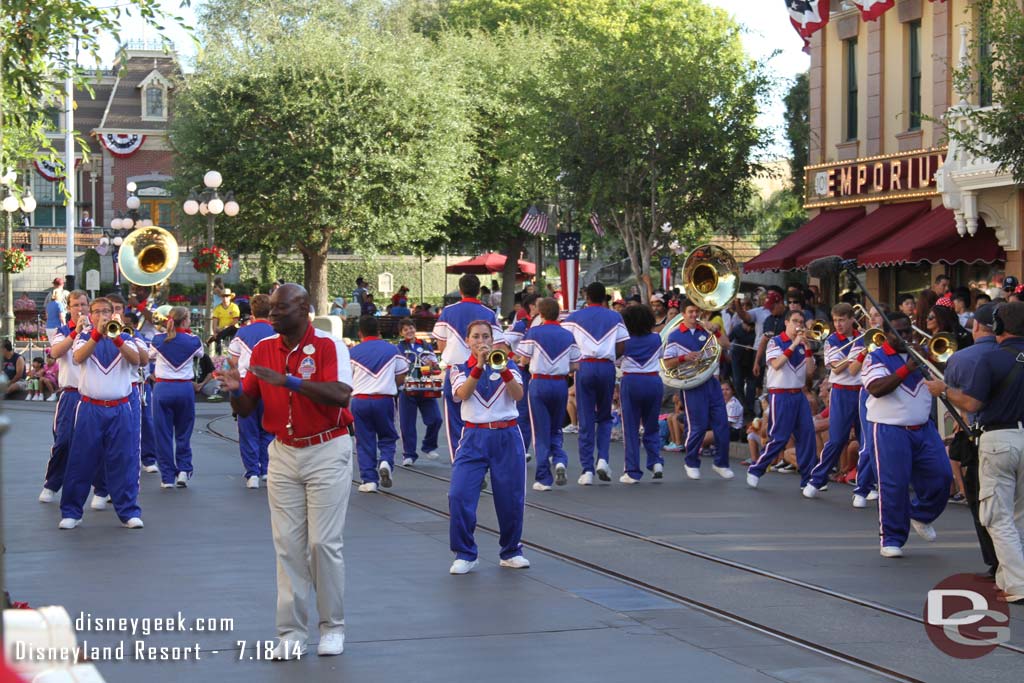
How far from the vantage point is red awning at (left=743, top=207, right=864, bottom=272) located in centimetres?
2734

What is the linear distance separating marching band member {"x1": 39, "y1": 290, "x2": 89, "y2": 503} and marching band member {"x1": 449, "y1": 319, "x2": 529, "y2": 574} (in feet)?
12.6

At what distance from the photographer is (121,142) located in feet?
210

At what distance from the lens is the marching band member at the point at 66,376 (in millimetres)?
12211

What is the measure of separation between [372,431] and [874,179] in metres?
14.8

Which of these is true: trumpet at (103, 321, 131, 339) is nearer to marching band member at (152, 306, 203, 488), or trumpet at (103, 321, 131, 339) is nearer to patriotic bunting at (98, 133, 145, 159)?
marching band member at (152, 306, 203, 488)

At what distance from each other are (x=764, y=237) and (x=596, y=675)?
49.0 meters

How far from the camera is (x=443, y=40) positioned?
49.8 metres

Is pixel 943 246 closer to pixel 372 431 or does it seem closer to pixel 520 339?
pixel 520 339

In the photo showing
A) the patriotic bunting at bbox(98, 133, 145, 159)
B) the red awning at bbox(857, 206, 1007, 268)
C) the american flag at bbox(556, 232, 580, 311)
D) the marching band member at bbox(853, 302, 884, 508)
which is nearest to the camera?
the marching band member at bbox(853, 302, 884, 508)

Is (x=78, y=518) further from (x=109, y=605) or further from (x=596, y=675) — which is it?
(x=596, y=675)

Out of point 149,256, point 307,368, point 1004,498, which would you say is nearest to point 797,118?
point 149,256

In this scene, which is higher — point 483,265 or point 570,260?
point 483,265

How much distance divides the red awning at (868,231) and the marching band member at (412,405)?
9.66 meters

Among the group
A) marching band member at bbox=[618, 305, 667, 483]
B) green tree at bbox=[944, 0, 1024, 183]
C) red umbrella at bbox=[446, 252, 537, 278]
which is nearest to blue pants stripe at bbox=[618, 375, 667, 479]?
marching band member at bbox=[618, 305, 667, 483]
